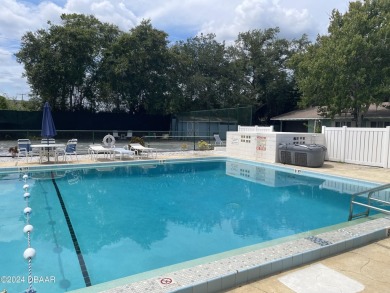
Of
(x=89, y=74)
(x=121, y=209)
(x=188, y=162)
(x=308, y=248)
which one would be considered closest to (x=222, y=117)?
(x=188, y=162)

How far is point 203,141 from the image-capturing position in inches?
679

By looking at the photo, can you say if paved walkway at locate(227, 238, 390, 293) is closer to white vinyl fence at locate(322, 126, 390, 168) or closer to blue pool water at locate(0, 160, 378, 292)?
blue pool water at locate(0, 160, 378, 292)

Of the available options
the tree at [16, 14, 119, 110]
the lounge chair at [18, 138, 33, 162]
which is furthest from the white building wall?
the tree at [16, 14, 119, 110]

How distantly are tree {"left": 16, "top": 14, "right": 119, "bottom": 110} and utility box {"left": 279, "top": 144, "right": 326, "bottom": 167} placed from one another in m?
17.5

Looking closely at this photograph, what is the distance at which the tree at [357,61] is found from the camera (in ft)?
60.4

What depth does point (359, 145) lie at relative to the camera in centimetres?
1168

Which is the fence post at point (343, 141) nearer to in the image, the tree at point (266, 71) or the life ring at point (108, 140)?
the life ring at point (108, 140)

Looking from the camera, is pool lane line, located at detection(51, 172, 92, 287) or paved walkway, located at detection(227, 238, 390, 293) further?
pool lane line, located at detection(51, 172, 92, 287)

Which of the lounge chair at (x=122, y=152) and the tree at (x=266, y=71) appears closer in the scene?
the lounge chair at (x=122, y=152)

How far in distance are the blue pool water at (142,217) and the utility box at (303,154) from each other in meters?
1.25

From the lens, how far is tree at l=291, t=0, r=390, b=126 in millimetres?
18406

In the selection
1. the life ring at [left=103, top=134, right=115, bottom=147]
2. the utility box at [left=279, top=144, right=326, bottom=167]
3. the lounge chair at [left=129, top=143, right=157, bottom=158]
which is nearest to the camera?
the utility box at [left=279, top=144, right=326, bottom=167]

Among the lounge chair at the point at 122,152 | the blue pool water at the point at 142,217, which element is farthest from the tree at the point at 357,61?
the lounge chair at the point at 122,152

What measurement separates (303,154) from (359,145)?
2175 millimetres
